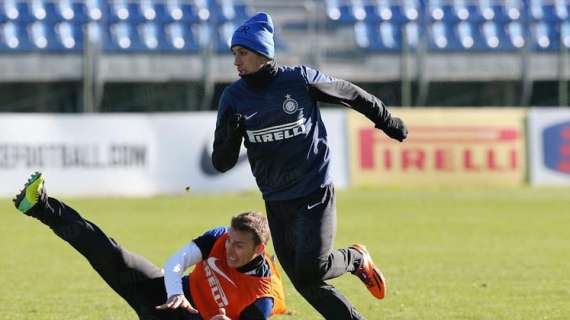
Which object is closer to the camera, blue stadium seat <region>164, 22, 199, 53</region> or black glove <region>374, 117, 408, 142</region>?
black glove <region>374, 117, 408, 142</region>

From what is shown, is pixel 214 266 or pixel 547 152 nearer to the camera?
pixel 214 266

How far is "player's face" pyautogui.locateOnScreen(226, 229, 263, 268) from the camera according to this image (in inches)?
270

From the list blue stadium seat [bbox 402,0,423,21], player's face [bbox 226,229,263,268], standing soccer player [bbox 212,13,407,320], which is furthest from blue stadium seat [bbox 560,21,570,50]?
player's face [bbox 226,229,263,268]

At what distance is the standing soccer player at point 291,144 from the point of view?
7.34 m

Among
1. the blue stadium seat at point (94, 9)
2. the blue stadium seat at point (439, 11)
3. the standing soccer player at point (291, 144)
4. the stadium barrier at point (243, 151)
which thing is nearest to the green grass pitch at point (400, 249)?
the stadium barrier at point (243, 151)

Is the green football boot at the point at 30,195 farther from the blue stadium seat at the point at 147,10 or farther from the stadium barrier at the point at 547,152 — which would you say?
the blue stadium seat at the point at 147,10

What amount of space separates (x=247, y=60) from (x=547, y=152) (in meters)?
19.9

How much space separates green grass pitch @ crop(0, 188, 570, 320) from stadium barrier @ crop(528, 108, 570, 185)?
21.0 inches

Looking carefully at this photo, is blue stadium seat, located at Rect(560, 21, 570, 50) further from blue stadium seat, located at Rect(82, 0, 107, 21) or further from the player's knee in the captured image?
the player's knee

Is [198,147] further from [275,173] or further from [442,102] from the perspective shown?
[275,173]

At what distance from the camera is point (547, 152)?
2625 centimetres

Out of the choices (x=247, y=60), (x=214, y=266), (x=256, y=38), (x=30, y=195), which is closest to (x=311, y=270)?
(x=214, y=266)

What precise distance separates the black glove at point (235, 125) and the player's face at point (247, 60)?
28 cm

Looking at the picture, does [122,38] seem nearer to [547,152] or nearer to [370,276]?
[547,152]
